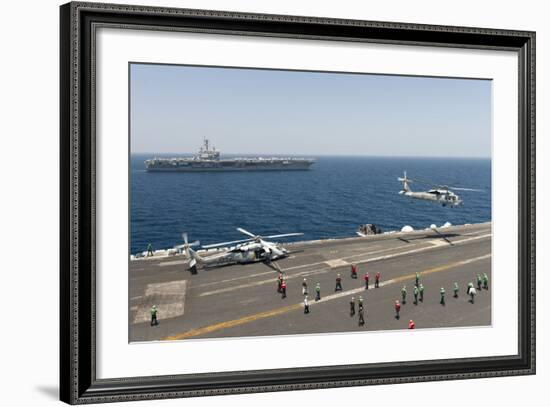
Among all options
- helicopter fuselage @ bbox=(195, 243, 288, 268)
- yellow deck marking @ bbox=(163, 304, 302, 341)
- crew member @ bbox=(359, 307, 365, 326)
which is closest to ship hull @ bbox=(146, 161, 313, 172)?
helicopter fuselage @ bbox=(195, 243, 288, 268)

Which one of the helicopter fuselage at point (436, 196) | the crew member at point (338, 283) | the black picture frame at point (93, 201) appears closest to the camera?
the black picture frame at point (93, 201)

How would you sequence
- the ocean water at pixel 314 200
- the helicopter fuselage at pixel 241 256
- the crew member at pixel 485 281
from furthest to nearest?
1. the crew member at pixel 485 281
2. the ocean water at pixel 314 200
3. the helicopter fuselage at pixel 241 256

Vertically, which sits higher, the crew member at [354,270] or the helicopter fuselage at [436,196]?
the helicopter fuselage at [436,196]

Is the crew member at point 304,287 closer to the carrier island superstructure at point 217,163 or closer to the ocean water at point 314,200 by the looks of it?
the ocean water at point 314,200

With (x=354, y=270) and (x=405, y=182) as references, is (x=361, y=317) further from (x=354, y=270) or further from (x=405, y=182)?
(x=405, y=182)

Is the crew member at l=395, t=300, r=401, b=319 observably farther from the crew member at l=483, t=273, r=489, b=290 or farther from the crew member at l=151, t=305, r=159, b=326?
the crew member at l=151, t=305, r=159, b=326

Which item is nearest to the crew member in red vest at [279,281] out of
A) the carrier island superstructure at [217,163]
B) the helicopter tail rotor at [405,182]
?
the carrier island superstructure at [217,163]

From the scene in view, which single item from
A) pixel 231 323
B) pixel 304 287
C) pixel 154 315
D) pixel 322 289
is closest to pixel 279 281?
pixel 304 287

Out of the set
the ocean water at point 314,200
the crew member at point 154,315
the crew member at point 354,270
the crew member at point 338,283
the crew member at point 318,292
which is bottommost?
the crew member at point 154,315
